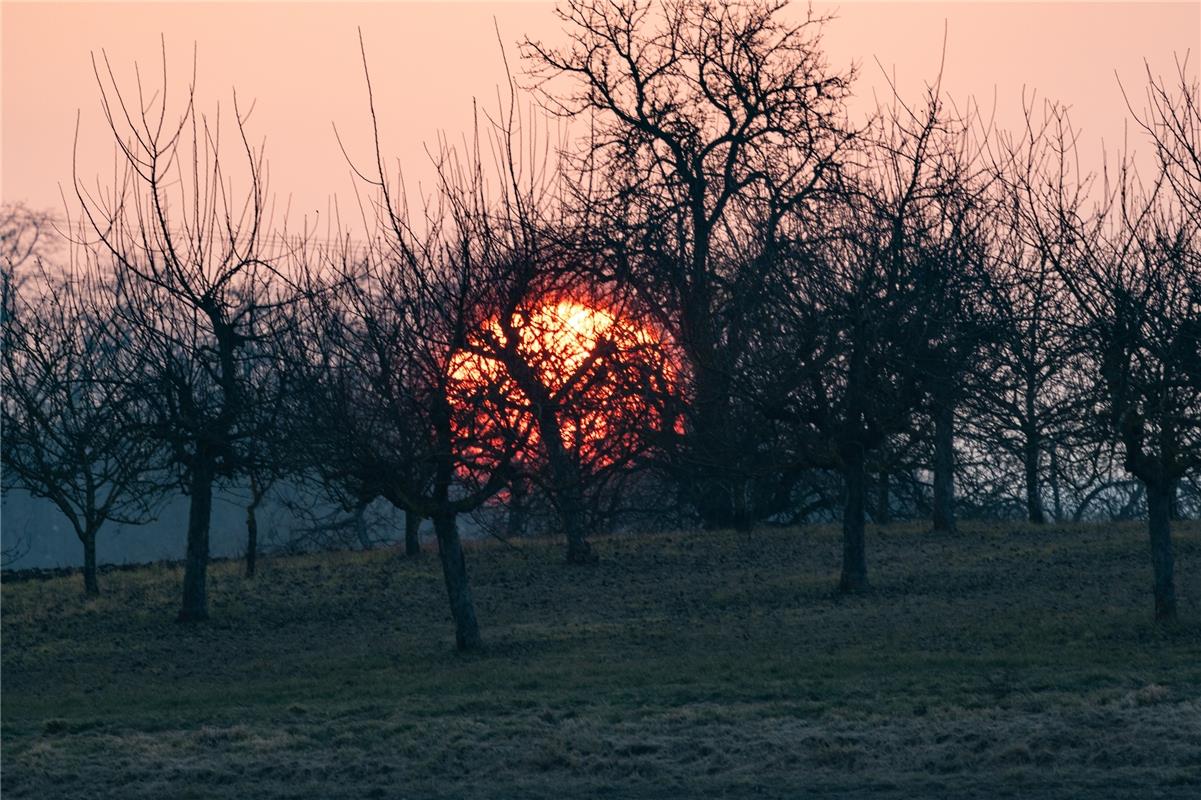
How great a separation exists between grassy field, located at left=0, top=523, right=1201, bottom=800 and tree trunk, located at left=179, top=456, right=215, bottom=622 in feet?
1.29

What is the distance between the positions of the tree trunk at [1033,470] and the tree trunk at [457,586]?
677 cm

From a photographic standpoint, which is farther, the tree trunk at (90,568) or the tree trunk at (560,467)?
the tree trunk at (90,568)

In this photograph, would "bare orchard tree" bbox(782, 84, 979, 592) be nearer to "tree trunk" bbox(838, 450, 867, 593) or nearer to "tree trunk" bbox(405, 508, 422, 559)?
"tree trunk" bbox(838, 450, 867, 593)

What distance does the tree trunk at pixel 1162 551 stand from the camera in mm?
14094

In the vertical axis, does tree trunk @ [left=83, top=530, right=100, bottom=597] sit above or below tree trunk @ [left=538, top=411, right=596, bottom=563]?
below

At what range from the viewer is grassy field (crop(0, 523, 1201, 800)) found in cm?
837

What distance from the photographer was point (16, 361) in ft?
69.8

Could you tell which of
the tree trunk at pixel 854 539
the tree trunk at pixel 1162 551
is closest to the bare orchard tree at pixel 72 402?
the tree trunk at pixel 854 539

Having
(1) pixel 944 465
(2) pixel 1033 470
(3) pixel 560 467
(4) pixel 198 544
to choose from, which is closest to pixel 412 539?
(4) pixel 198 544

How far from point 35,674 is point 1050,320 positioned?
12.3 m

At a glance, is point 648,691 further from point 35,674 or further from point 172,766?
point 35,674

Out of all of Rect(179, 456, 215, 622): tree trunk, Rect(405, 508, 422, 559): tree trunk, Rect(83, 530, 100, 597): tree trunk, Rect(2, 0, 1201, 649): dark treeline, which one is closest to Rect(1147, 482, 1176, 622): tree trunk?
Rect(2, 0, 1201, 649): dark treeline

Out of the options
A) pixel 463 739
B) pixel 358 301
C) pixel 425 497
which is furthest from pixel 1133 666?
pixel 358 301

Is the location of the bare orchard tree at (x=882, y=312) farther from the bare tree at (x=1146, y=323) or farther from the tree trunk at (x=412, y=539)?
the tree trunk at (x=412, y=539)
